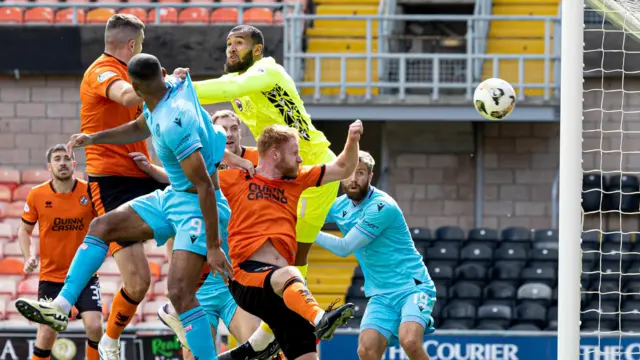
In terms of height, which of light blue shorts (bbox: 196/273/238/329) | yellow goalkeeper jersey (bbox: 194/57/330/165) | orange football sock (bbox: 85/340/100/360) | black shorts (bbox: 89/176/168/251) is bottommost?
orange football sock (bbox: 85/340/100/360)

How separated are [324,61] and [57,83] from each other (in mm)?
4109

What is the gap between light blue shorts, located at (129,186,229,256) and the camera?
7156 mm

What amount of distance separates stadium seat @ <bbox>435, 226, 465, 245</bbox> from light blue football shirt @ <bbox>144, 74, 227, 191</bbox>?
972 centimetres

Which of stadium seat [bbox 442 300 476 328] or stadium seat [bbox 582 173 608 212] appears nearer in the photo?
stadium seat [bbox 442 300 476 328]

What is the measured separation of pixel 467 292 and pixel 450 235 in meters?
1.50

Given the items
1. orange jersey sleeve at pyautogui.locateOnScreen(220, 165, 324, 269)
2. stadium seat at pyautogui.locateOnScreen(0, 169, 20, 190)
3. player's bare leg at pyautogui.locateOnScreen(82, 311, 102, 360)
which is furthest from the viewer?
stadium seat at pyautogui.locateOnScreen(0, 169, 20, 190)

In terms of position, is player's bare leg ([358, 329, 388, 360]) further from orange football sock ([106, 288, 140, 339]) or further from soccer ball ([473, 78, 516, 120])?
soccer ball ([473, 78, 516, 120])

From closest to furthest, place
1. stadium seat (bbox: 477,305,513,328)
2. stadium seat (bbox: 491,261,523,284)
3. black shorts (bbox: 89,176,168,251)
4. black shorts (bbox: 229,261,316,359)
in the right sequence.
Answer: black shorts (bbox: 229,261,316,359) < black shorts (bbox: 89,176,168,251) < stadium seat (bbox: 477,305,513,328) < stadium seat (bbox: 491,261,523,284)

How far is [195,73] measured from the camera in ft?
56.5

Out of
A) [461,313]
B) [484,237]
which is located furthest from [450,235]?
[461,313]

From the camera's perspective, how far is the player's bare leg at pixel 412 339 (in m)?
8.80

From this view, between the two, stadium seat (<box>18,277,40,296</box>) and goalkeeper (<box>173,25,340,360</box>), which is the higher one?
goalkeeper (<box>173,25,340,360</box>)

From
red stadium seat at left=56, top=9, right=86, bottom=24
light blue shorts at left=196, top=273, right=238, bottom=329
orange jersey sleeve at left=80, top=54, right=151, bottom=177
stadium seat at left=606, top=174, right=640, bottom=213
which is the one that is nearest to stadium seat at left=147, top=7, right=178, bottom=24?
red stadium seat at left=56, top=9, right=86, bottom=24

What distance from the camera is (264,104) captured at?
8359mm
